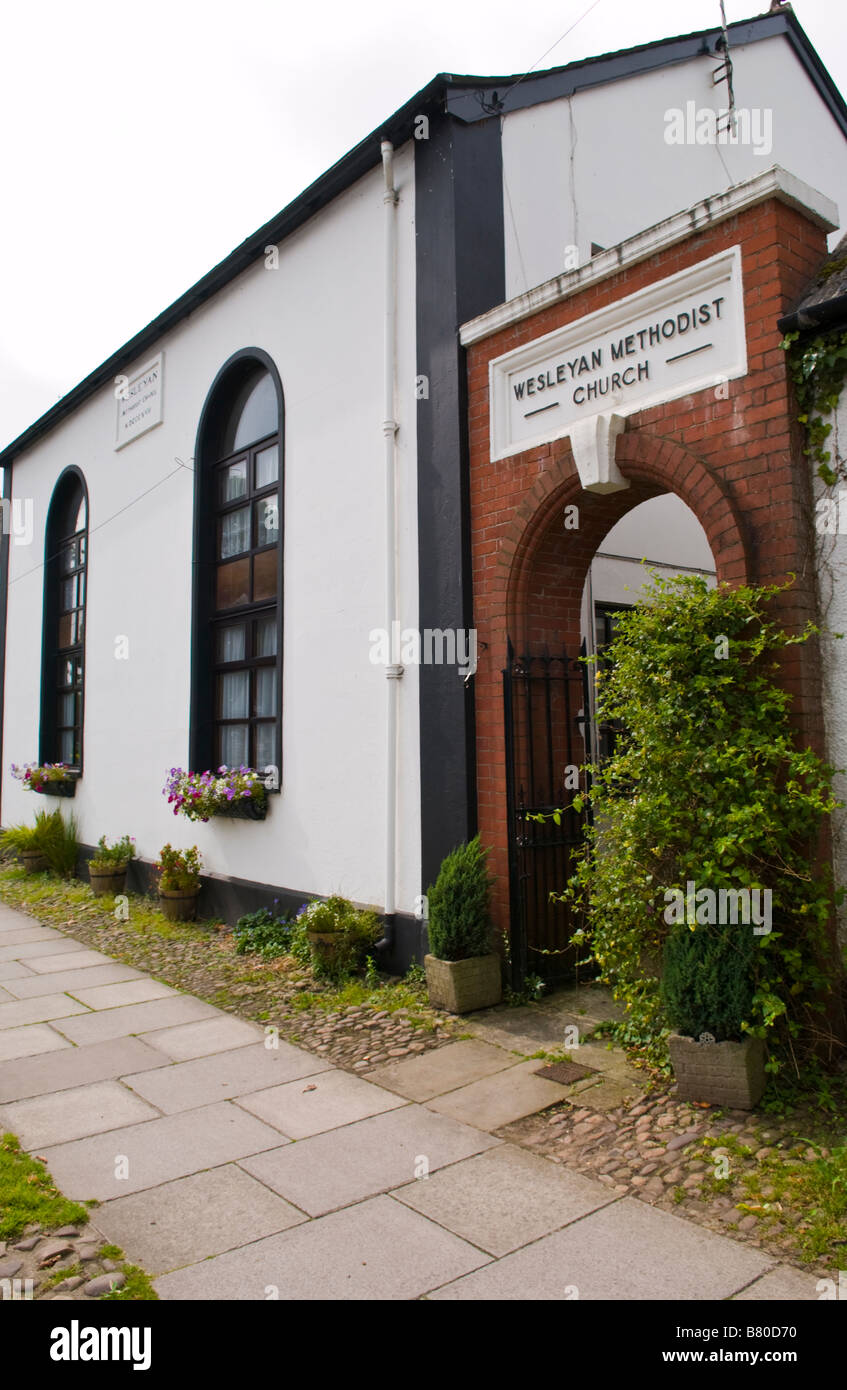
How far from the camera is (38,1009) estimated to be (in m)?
6.18

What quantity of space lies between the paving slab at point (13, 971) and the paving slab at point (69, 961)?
73mm

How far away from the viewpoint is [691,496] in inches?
187

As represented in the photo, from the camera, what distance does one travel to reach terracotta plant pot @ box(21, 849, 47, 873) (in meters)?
12.0

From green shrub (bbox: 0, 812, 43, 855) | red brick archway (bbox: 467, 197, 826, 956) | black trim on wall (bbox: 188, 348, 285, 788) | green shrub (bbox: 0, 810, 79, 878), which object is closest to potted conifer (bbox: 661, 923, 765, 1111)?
red brick archway (bbox: 467, 197, 826, 956)

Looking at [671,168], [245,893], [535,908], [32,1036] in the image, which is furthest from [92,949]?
[671,168]

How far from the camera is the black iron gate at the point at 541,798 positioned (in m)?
5.62

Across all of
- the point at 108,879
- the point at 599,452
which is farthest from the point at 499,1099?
the point at 108,879

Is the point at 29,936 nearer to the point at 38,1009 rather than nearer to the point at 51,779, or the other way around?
the point at 38,1009

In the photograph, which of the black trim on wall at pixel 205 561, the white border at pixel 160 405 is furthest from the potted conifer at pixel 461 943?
the white border at pixel 160 405

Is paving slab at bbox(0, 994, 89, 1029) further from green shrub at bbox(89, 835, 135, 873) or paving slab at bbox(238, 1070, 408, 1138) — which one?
green shrub at bbox(89, 835, 135, 873)

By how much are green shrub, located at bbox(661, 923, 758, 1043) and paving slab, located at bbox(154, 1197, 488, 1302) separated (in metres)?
1.47

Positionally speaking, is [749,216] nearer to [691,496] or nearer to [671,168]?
[691,496]

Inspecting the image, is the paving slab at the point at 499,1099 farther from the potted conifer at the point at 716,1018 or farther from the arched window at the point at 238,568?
the arched window at the point at 238,568

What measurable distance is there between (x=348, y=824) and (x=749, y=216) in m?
4.65
